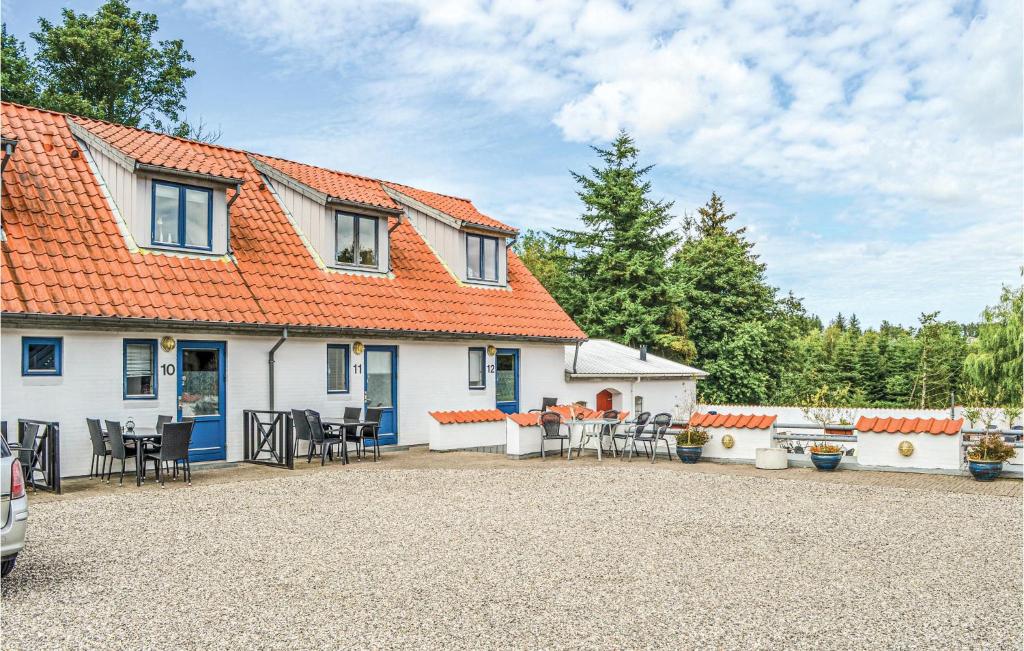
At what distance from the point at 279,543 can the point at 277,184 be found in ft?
41.9

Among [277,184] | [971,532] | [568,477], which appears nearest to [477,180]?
[277,184]

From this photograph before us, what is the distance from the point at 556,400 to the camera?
23281 mm

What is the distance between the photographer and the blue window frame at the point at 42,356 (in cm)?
1368

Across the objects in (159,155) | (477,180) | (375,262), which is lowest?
(375,262)

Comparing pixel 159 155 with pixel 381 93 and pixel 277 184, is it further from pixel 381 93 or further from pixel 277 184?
pixel 381 93

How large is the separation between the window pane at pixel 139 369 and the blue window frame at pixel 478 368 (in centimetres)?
815

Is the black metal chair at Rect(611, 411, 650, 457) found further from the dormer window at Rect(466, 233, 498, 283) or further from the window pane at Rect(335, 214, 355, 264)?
the window pane at Rect(335, 214, 355, 264)

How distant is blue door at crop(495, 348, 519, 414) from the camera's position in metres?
22.2

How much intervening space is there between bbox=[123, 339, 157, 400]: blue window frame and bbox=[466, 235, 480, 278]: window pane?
9435mm

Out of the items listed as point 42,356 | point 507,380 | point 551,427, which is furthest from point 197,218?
point 507,380

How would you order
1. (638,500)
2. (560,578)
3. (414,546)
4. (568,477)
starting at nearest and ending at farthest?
(560,578)
(414,546)
(638,500)
(568,477)

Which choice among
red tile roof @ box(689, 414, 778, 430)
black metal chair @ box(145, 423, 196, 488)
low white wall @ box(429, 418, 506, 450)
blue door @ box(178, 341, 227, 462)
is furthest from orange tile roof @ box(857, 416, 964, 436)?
blue door @ box(178, 341, 227, 462)

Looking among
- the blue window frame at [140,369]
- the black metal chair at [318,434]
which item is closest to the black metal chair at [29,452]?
the blue window frame at [140,369]

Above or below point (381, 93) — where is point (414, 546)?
below
